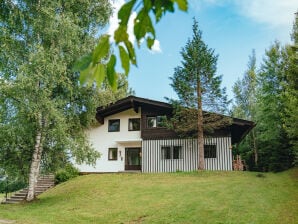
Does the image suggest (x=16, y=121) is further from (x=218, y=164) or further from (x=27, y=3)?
(x=218, y=164)

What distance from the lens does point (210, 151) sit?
72.6ft

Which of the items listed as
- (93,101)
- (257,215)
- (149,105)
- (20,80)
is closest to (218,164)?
(149,105)

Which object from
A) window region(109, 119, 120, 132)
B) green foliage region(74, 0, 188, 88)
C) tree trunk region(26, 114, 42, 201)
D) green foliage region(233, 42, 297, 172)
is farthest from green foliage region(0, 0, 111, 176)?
green foliage region(233, 42, 297, 172)

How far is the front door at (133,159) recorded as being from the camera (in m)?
24.2

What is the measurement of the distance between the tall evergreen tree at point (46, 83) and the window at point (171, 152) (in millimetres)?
8168

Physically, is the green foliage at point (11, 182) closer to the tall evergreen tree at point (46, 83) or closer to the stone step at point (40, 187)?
the stone step at point (40, 187)

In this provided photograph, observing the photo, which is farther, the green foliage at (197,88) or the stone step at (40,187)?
the green foliage at (197,88)

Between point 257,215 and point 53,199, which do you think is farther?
point 53,199

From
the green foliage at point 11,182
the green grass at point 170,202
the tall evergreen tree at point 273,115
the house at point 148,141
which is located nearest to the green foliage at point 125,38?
the green grass at point 170,202

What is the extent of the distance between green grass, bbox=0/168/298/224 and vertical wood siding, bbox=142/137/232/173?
2.96m

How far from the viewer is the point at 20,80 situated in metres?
13.4

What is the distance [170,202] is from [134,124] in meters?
12.4

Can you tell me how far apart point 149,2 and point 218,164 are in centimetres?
2129

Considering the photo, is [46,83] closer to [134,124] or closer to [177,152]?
[134,124]
